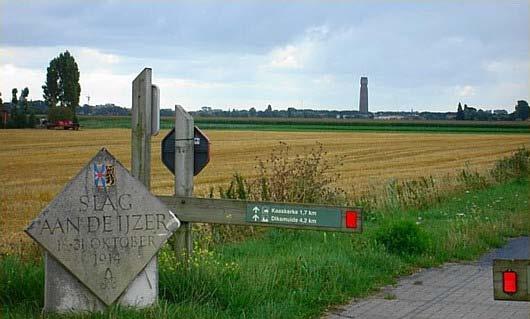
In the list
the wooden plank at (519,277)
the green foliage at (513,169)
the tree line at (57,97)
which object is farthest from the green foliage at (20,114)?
the wooden plank at (519,277)

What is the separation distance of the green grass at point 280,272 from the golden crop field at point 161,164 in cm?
499

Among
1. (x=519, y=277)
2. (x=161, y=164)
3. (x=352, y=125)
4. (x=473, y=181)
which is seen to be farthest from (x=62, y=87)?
(x=519, y=277)

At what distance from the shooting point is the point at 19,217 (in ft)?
59.9

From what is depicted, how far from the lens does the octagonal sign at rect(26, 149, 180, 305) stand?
7215mm

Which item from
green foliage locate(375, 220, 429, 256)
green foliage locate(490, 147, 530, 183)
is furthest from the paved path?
green foliage locate(490, 147, 530, 183)

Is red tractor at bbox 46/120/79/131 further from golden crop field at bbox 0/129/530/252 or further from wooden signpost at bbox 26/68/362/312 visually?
wooden signpost at bbox 26/68/362/312

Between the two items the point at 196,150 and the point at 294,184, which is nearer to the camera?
the point at 196,150

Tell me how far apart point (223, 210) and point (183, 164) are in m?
0.68

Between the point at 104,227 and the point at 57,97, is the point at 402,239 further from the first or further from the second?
the point at 57,97

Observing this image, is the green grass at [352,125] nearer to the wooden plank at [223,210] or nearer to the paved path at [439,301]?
the paved path at [439,301]

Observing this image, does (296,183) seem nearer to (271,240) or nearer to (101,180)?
(271,240)

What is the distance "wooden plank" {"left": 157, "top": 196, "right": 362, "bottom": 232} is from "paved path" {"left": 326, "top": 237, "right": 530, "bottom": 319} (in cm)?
87

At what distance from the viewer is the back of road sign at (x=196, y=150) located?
8930 mm

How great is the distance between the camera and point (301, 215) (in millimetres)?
8164
